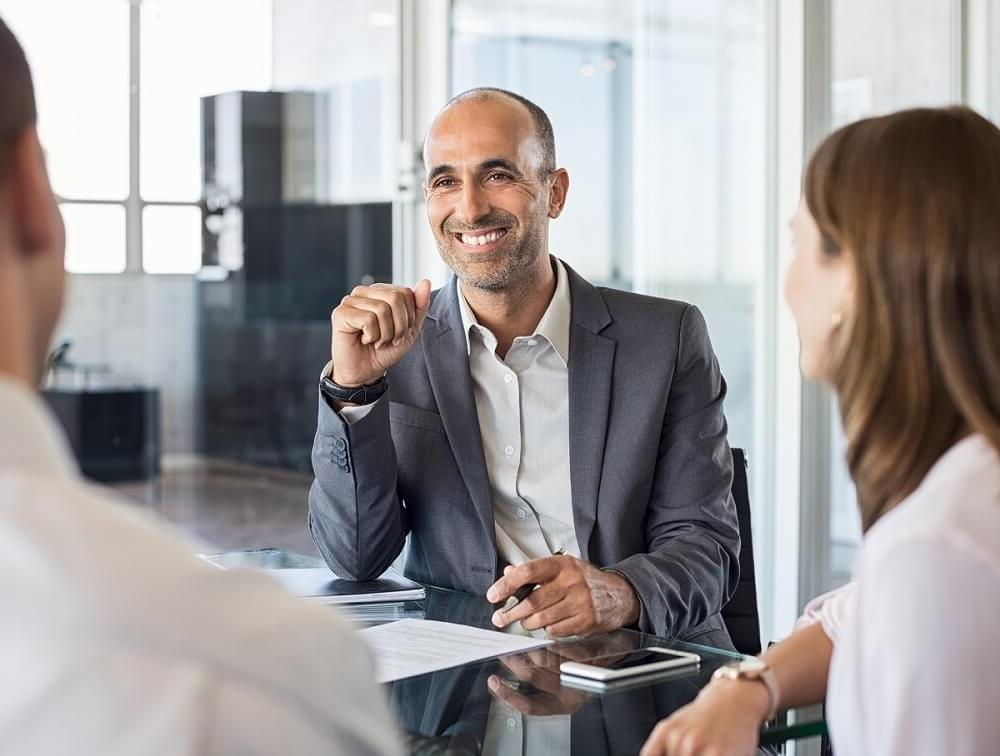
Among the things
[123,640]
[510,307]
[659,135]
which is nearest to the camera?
[123,640]

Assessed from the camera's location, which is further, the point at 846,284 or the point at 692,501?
the point at 692,501

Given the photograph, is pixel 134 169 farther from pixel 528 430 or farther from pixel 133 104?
pixel 528 430

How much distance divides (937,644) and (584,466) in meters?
1.26

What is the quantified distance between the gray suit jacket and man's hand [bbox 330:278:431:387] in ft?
0.24

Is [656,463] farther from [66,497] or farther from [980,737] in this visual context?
[66,497]

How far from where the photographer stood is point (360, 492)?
7.39 feet

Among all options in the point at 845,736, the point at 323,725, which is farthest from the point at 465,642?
the point at 323,725

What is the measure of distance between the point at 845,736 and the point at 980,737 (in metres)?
0.13

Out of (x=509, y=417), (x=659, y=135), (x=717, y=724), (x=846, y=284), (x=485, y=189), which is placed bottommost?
(x=717, y=724)

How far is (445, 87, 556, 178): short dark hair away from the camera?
8.38ft

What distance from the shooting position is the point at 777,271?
3791 millimetres

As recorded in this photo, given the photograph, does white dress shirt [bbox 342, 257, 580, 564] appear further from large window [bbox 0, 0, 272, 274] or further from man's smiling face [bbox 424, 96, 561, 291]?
large window [bbox 0, 0, 272, 274]

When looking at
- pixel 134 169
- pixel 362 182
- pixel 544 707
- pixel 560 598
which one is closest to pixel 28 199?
pixel 544 707

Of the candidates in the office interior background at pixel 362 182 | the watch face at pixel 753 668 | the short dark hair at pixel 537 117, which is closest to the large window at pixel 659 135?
the office interior background at pixel 362 182
